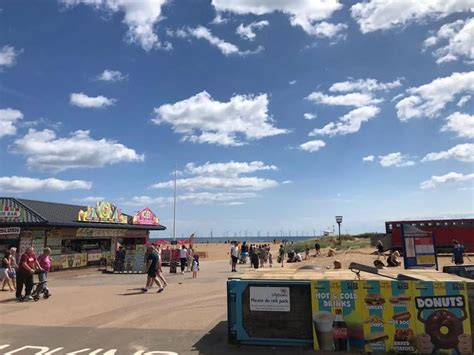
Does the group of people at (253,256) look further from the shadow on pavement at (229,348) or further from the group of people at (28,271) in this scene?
the shadow on pavement at (229,348)

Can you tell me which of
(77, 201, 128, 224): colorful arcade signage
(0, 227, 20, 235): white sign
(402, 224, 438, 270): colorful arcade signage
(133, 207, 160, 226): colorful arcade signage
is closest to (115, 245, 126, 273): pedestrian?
(77, 201, 128, 224): colorful arcade signage

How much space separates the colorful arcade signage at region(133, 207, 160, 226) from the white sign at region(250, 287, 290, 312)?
26291mm

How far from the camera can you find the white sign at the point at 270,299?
7883 millimetres

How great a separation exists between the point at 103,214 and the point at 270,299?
23.2 metres

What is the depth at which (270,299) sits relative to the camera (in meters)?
7.93

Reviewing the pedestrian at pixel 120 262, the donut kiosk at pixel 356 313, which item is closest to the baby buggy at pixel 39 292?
the donut kiosk at pixel 356 313

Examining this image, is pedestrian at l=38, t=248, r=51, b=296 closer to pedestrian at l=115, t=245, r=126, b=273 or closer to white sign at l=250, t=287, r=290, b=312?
white sign at l=250, t=287, r=290, b=312

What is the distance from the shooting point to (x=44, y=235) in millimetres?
24312

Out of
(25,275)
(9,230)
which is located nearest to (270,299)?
(25,275)

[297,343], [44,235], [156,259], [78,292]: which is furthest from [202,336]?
[44,235]

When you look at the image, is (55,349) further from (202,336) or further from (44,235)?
(44,235)

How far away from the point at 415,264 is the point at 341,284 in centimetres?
856

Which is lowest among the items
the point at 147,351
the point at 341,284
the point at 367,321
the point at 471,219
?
the point at 147,351

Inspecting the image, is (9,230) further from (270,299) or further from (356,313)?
(356,313)
